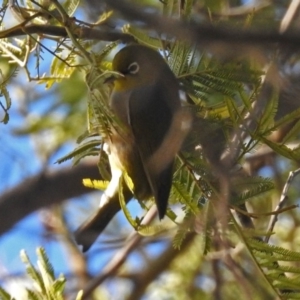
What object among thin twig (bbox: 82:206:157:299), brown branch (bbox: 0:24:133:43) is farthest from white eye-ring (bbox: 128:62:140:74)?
thin twig (bbox: 82:206:157:299)

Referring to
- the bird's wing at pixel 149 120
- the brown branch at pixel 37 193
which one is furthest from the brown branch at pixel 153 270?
the bird's wing at pixel 149 120

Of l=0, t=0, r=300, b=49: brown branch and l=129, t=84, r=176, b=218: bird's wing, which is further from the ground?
l=129, t=84, r=176, b=218: bird's wing

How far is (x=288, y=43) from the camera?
67 cm

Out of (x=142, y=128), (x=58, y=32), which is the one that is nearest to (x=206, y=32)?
(x=58, y=32)

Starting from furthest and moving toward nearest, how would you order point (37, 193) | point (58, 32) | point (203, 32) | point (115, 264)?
point (37, 193)
point (115, 264)
point (58, 32)
point (203, 32)

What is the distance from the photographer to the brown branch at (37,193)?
3668 millimetres

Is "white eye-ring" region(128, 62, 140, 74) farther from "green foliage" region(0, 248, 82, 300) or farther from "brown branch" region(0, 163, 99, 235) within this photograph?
"brown branch" region(0, 163, 99, 235)

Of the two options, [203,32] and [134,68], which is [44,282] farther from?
[203,32]

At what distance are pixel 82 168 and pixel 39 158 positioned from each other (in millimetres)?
642

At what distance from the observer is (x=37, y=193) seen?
3.71m

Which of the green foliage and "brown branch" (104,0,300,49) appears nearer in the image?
"brown branch" (104,0,300,49)

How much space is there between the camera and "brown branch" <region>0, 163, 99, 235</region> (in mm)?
3668

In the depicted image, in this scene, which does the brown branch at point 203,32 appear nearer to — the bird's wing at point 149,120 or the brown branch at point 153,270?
the bird's wing at point 149,120

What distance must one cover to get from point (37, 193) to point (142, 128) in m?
1.46
